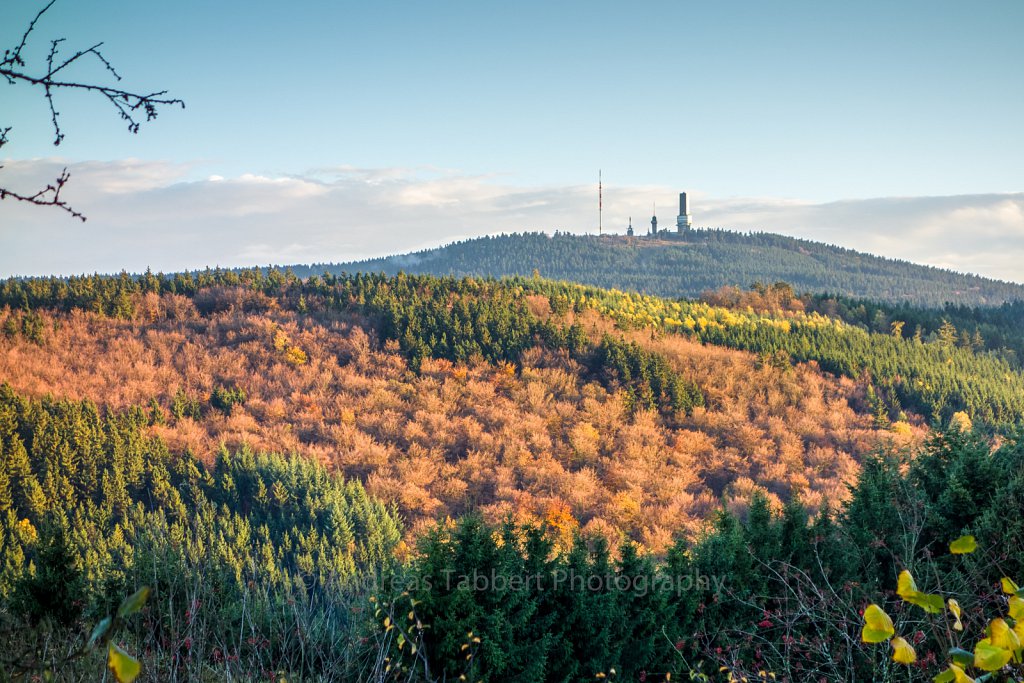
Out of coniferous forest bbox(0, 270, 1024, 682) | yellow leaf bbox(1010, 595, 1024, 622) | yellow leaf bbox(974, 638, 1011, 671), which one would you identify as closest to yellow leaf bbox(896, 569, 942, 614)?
coniferous forest bbox(0, 270, 1024, 682)

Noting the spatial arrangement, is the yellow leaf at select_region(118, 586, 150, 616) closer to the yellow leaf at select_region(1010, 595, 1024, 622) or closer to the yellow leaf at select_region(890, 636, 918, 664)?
the yellow leaf at select_region(890, 636, 918, 664)

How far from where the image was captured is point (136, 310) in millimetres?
48469

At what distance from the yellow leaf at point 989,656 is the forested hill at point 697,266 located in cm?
12946

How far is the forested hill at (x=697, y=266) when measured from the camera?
135m

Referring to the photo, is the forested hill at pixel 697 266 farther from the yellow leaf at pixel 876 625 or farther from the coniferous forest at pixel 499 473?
the yellow leaf at pixel 876 625

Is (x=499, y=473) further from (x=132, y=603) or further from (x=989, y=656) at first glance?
(x=132, y=603)

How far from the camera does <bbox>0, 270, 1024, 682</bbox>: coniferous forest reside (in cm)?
1045

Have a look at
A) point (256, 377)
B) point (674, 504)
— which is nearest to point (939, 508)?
point (674, 504)

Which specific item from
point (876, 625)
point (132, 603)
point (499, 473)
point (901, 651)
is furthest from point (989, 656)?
point (499, 473)

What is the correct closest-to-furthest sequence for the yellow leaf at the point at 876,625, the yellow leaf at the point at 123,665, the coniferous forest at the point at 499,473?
the yellow leaf at the point at 123,665, the yellow leaf at the point at 876,625, the coniferous forest at the point at 499,473

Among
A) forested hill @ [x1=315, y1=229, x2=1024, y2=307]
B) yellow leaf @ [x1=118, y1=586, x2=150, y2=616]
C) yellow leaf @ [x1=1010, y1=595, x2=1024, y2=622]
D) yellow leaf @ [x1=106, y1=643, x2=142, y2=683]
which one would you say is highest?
forested hill @ [x1=315, y1=229, x2=1024, y2=307]

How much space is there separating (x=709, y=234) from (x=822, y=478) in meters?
126

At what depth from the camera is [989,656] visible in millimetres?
1537

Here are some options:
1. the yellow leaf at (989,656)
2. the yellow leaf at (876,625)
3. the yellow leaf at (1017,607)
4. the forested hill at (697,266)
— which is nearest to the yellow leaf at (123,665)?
the yellow leaf at (876,625)
